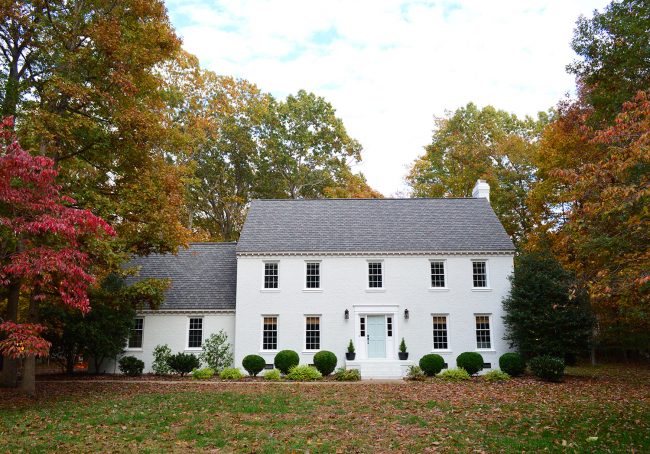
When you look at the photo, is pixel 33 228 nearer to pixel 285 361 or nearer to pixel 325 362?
pixel 285 361

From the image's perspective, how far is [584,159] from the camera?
30.2m

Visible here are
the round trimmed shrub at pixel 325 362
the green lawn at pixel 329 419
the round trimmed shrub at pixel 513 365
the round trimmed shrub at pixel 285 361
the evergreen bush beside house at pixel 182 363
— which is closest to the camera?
the green lawn at pixel 329 419

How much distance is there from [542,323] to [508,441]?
1496cm

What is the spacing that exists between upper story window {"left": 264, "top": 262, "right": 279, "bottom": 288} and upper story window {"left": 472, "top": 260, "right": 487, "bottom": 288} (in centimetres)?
1050

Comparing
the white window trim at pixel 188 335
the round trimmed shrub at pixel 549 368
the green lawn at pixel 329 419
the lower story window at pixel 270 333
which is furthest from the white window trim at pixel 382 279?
the white window trim at pixel 188 335

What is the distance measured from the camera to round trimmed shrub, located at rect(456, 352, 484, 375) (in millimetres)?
24469

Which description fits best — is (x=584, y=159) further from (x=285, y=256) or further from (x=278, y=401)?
(x=278, y=401)

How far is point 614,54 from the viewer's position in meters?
21.0

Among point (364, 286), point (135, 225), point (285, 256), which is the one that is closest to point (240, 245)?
point (285, 256)

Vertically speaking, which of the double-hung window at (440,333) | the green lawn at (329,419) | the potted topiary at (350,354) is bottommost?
the green lawn at (329,419)

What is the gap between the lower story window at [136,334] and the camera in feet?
89.0

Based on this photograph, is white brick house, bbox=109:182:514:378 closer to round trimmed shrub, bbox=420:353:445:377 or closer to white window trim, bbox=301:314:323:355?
white window trim, bbox=301:314:323:355

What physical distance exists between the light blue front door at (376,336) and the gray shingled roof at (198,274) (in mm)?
7333

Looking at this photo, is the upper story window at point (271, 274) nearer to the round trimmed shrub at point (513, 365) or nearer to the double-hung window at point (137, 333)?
the double-hung window at point (137, 333)
